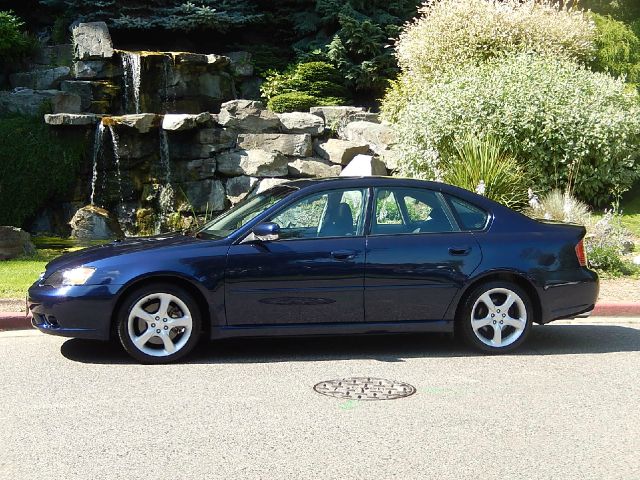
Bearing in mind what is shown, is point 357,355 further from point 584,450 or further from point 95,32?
point 95,32

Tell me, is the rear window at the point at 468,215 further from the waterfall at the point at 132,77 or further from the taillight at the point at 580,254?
the waterfall at the point at 132,77

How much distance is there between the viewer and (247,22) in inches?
956

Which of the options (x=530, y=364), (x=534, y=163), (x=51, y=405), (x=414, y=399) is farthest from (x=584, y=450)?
(x=534, y=163)

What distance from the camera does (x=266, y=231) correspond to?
7.00 m

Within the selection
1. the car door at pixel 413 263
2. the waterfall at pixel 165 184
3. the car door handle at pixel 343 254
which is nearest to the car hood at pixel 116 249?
the car door handle at pixel 343 254

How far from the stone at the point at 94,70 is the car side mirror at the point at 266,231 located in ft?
44.2

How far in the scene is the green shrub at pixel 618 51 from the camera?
20.1 metres

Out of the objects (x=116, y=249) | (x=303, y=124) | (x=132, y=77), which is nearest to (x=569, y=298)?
(x=116, y=249)

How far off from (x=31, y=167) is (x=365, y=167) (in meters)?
6.59

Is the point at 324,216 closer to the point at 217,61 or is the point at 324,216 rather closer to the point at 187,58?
the point at 187,58

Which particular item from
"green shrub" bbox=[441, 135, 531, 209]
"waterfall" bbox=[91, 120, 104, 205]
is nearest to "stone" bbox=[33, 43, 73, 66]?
"waterfall" bbox=[91, 120, 104, 205]

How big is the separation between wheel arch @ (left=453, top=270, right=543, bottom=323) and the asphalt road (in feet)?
1.22

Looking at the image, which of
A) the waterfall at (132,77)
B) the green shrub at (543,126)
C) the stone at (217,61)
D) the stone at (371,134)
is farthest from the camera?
the stone at (217,61)

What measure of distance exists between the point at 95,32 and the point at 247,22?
5.77 meters
